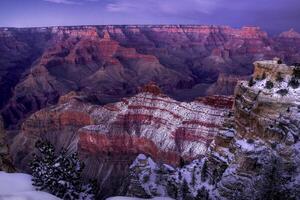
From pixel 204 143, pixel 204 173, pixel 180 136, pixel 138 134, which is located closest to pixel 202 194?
pixel 204 173

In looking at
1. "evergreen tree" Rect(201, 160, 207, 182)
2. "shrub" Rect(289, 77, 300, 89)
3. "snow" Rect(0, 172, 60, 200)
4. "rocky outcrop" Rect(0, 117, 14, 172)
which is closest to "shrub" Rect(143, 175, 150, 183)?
"evergreen tree" Rect(201, 160, 207, 182)

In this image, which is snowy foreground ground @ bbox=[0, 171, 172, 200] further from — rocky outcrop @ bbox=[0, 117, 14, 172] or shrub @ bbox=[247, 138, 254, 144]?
shrub @ bbox=[247, 138, 254, 144]

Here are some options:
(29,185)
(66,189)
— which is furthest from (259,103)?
(29,185)

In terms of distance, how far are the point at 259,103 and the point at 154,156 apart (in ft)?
113

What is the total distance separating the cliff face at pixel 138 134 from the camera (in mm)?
60000

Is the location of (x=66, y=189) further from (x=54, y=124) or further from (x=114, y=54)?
(x=114, y=54)

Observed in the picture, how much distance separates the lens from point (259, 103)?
29984 millimetres

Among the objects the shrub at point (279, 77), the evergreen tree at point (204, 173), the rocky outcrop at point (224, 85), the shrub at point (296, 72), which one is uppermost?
the shrub at point (296, 72)

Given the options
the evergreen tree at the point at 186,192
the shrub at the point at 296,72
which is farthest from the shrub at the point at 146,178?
the shrub at the point at 296,72

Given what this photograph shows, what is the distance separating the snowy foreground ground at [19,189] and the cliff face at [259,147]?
10409 millimetres

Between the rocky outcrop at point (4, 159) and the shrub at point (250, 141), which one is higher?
the shrub at point (250, 141)

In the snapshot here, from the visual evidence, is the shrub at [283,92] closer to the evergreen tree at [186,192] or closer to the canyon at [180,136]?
the canyon at [180,136]

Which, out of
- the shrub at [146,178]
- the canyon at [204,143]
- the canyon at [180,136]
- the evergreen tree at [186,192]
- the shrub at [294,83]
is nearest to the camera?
the canyon at [204,143]

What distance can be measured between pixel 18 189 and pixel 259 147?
55.9ft
